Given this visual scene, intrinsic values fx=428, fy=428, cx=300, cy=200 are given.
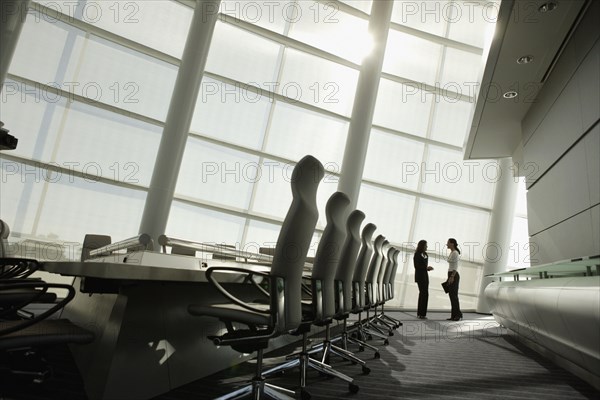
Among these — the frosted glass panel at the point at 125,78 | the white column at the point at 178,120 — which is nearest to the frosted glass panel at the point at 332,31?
the white column at the point at 178,120

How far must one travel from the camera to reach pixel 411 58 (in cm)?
1014

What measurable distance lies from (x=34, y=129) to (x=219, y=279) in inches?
241

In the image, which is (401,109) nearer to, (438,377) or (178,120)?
(178,120)

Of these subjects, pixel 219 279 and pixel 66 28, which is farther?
pixel 66 28

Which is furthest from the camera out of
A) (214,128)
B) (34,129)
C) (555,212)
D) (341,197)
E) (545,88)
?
(214,128)

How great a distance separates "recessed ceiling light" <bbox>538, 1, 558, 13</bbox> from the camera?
11.2 feet

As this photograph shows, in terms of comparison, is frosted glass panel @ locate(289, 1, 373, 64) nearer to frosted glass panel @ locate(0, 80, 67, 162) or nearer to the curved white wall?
frosted glass panel @ locate(0, 80, 67, 162)

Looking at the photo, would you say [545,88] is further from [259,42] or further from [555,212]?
[259,42]

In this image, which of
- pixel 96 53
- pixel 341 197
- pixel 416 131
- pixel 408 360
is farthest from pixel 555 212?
pixel 96 53

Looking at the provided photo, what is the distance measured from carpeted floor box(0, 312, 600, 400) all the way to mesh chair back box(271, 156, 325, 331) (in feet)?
2.33

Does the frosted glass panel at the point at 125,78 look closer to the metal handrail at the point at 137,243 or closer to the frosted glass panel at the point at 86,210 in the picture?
the frosted glass panel at the point at 86,210

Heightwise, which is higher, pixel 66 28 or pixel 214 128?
pixel 66 28

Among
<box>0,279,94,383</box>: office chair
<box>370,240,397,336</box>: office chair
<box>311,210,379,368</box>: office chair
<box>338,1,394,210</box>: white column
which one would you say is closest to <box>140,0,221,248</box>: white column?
<box>338,1,394,210</box>: white column

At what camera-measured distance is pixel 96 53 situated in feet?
23.4
